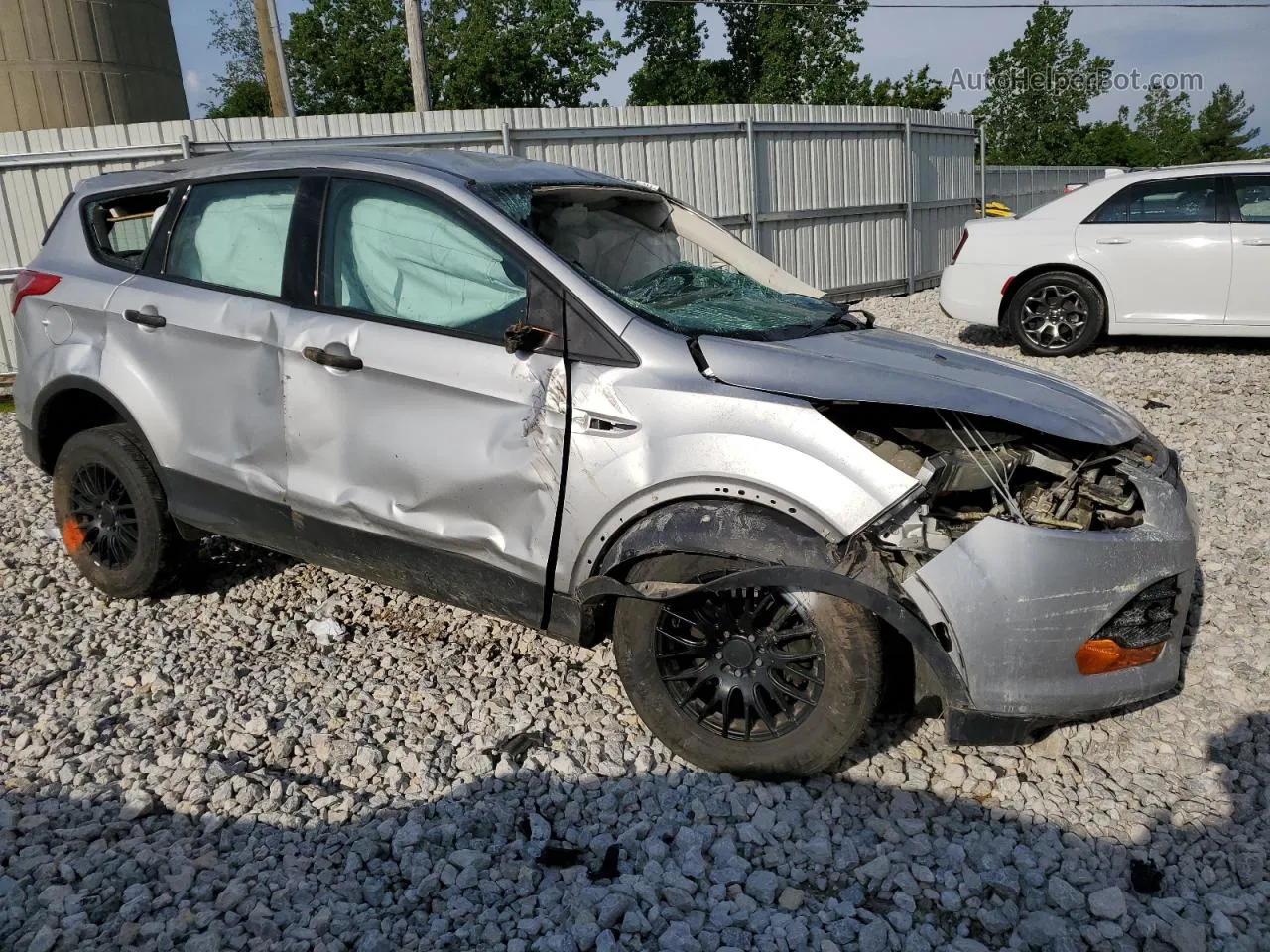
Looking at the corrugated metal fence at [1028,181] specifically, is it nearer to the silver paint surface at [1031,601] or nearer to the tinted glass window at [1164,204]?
the tinted glass window at [1164,204]

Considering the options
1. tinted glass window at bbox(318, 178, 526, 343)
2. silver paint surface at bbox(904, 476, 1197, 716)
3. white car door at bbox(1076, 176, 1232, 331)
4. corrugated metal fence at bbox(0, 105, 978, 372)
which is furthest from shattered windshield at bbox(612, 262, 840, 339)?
white car door at bbox(1076, 176, 1232, 331)

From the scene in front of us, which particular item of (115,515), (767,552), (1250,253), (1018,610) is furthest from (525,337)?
(1250,253)

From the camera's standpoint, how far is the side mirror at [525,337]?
122 inches

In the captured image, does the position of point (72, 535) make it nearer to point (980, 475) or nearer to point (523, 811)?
point (523, 811)

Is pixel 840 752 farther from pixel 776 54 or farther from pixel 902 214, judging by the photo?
pixel 776 54

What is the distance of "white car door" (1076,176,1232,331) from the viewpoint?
27.4 ft

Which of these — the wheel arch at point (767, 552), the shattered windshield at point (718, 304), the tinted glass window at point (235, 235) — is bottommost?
the wheel arch at point (767, 552)

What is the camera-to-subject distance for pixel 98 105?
47.4 feet

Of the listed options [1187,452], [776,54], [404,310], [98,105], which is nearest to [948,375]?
[404,310]

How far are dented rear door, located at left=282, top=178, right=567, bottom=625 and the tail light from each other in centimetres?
150

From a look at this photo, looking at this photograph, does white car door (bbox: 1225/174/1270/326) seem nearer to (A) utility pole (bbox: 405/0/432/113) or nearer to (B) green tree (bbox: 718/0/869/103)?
(A) utility pole (bbox: 405/0/432/113)

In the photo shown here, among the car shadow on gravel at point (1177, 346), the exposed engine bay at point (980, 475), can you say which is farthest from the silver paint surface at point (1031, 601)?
the car shadow on gravel at point (1177, 346)

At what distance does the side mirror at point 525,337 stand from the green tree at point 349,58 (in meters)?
37.9

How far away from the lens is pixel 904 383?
3000 mm
